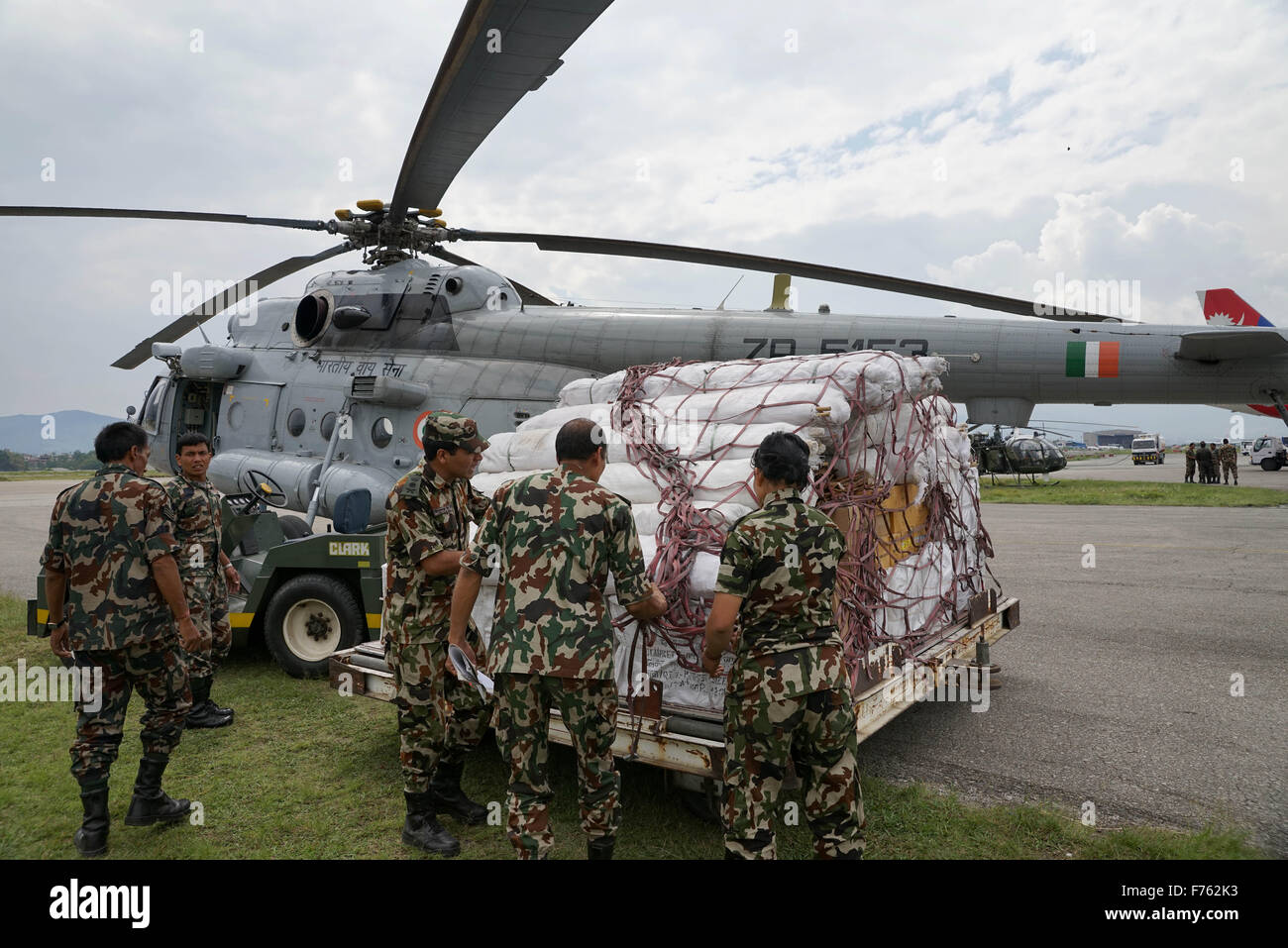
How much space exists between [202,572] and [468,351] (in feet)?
17.5

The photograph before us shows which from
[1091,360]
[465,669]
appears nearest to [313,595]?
[465,669]

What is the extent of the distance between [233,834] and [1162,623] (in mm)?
8148

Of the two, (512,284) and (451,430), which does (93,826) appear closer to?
(451,430)

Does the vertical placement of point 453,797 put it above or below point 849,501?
below

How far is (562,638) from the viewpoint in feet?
10.1

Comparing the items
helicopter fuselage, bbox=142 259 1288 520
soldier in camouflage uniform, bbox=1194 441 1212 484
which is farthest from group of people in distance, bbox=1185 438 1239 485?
helicopter fuselage, bbox=142 259 1288 520

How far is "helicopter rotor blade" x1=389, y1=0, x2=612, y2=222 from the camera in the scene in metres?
5.48

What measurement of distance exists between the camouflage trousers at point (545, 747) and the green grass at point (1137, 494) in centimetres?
1947

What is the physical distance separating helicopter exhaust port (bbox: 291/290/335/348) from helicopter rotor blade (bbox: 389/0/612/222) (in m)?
2.53

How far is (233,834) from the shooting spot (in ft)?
12.8

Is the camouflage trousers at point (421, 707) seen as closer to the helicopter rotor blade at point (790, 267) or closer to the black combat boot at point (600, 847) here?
the black combat boot at point (600, 847)

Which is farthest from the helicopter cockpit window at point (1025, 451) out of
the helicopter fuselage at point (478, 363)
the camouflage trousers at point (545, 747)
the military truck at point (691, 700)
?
the camouflage trousers at point (545, 747)

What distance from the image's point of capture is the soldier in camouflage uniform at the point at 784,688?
297 centimetres

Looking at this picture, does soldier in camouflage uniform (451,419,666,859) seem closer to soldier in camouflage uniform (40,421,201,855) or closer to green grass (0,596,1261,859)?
green grass (0,596,1261,859)
